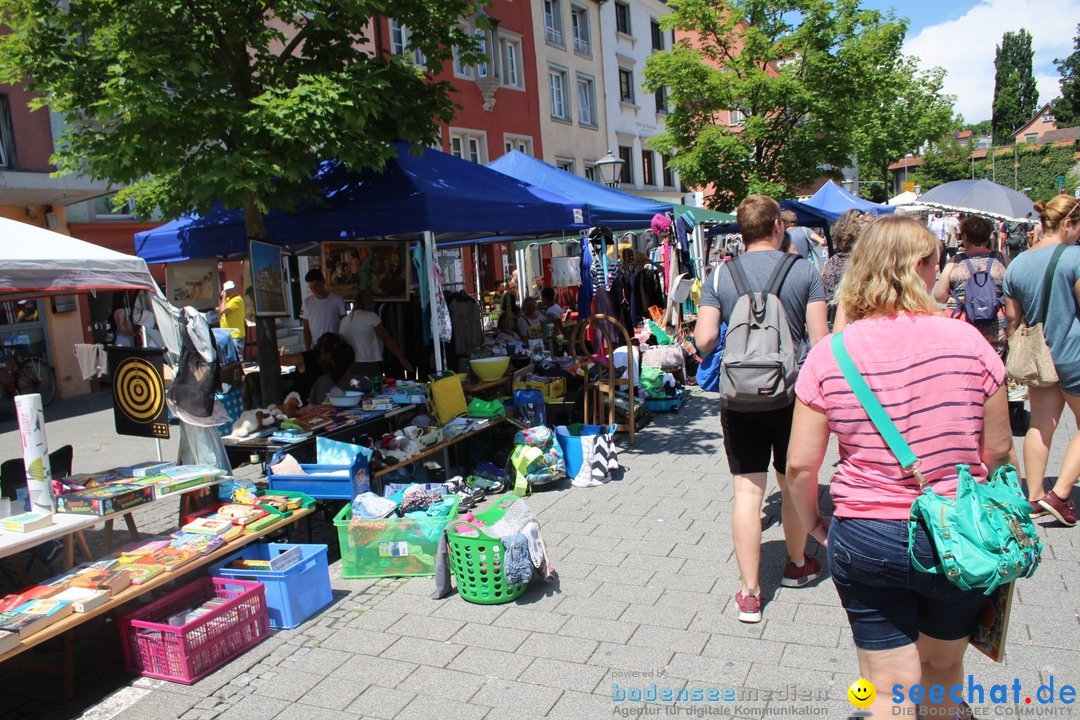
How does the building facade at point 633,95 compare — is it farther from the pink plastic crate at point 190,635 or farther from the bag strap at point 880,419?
the bag strap at point 880,419

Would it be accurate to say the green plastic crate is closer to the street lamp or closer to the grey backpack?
the grey backpack

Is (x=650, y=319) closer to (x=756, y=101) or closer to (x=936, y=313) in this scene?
(x=756, y=101)

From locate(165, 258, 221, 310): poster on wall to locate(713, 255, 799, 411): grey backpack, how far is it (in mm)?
5798

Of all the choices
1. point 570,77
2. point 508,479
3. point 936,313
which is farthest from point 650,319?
point 570,77

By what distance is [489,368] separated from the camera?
305 inches

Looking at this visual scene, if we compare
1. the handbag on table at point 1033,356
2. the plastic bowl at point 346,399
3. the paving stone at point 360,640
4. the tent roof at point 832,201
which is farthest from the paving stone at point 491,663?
the tent roof at point 832,201

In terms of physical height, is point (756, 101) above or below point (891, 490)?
above

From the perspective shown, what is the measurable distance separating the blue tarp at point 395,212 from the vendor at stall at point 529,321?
4.19 meters

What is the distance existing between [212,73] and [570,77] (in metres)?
22.7

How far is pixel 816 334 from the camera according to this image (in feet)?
12.5

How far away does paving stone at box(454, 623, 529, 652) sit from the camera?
3885 millimetres

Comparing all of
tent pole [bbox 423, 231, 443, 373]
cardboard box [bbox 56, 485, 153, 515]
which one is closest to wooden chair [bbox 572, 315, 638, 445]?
tent pole [bbox 423, 231, 443, 373]

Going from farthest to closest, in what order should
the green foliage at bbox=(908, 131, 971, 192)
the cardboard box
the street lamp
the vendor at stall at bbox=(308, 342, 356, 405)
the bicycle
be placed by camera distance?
1. the green foliage at bbox=(908, 131, 971, 192)
2. the street lamp
3. the bicycle
4. the vendor at stall at bbox=(308, 342, 356, 405)
5. the cardboard box

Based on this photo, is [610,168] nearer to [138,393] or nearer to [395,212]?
[395,212]
